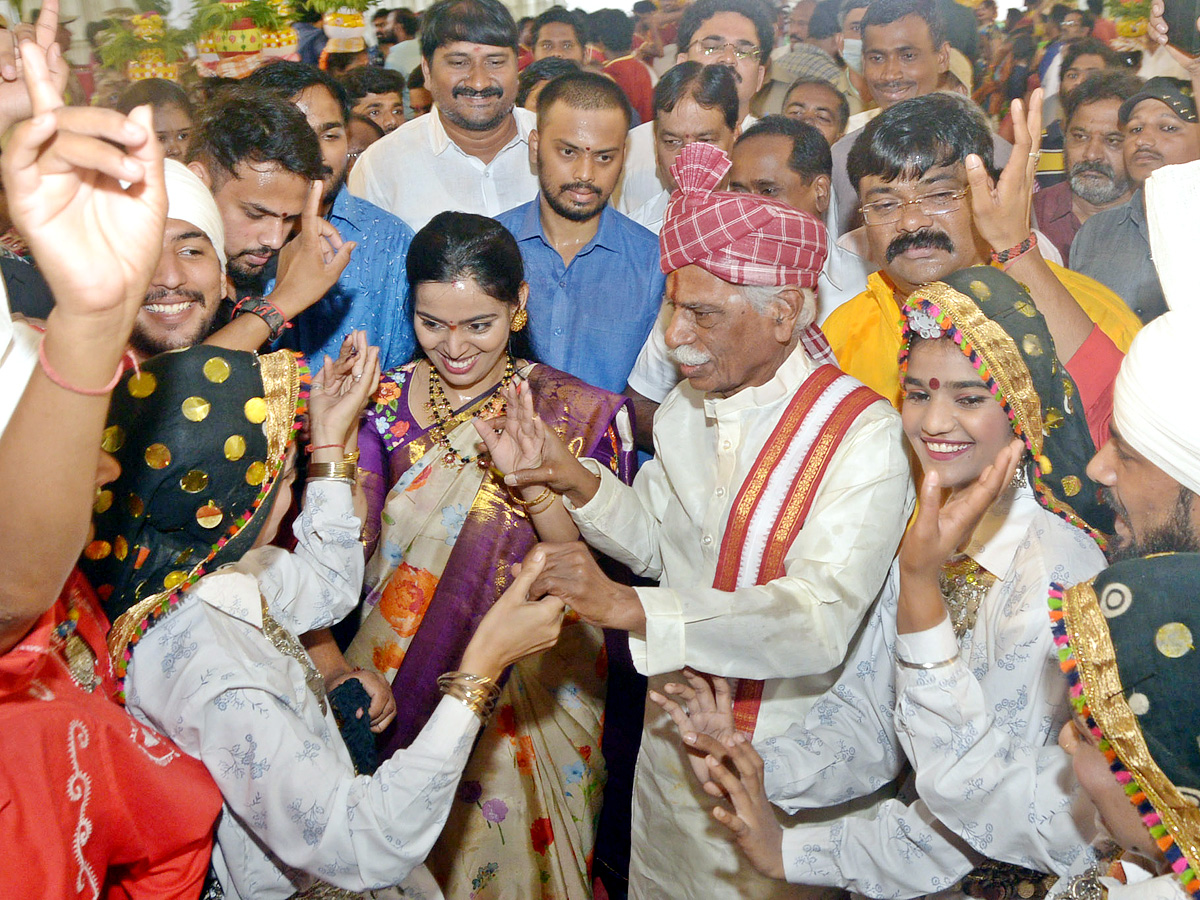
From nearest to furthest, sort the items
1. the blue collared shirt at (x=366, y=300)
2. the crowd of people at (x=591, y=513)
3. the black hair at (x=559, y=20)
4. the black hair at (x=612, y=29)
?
1. the crowd of people at (x=591, y=513)
2. the blue collared shirt at (x=366, y=300)
3. the black hair at (x=559, y=20)
4. the black hair at (x=612, y=29)

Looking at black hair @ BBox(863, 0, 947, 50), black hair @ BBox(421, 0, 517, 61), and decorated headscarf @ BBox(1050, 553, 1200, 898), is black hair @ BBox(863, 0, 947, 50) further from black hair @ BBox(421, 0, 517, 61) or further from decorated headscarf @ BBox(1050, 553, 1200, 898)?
decorated headscarf @ BBox(1050, 553, 1200, 898)

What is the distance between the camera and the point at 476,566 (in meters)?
2.73

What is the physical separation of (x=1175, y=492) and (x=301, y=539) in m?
1.77

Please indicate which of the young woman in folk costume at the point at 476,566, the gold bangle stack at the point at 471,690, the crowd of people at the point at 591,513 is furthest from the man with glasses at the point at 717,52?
the gold bangle stack at the point at 471,690

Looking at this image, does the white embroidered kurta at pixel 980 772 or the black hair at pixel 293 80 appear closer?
the white embroidered kurta at pixel 980 772

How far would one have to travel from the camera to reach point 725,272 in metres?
2.34

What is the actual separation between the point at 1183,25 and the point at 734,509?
2.36 metres

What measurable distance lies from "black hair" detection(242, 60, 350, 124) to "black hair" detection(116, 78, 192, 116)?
0.41 meters

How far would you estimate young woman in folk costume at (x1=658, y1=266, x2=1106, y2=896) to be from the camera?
174 cm

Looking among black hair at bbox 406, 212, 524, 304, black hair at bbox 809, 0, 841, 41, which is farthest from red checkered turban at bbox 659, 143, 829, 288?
black hair at bbox 809, 0, 841, 41

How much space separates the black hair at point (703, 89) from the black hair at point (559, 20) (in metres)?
2.09

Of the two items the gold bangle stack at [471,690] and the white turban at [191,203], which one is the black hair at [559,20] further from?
the gold bangle stack at [471,690]

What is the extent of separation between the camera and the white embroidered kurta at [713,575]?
2033 mm

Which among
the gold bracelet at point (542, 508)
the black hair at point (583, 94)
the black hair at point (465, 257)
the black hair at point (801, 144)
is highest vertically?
the black hair at point (583, 94)
